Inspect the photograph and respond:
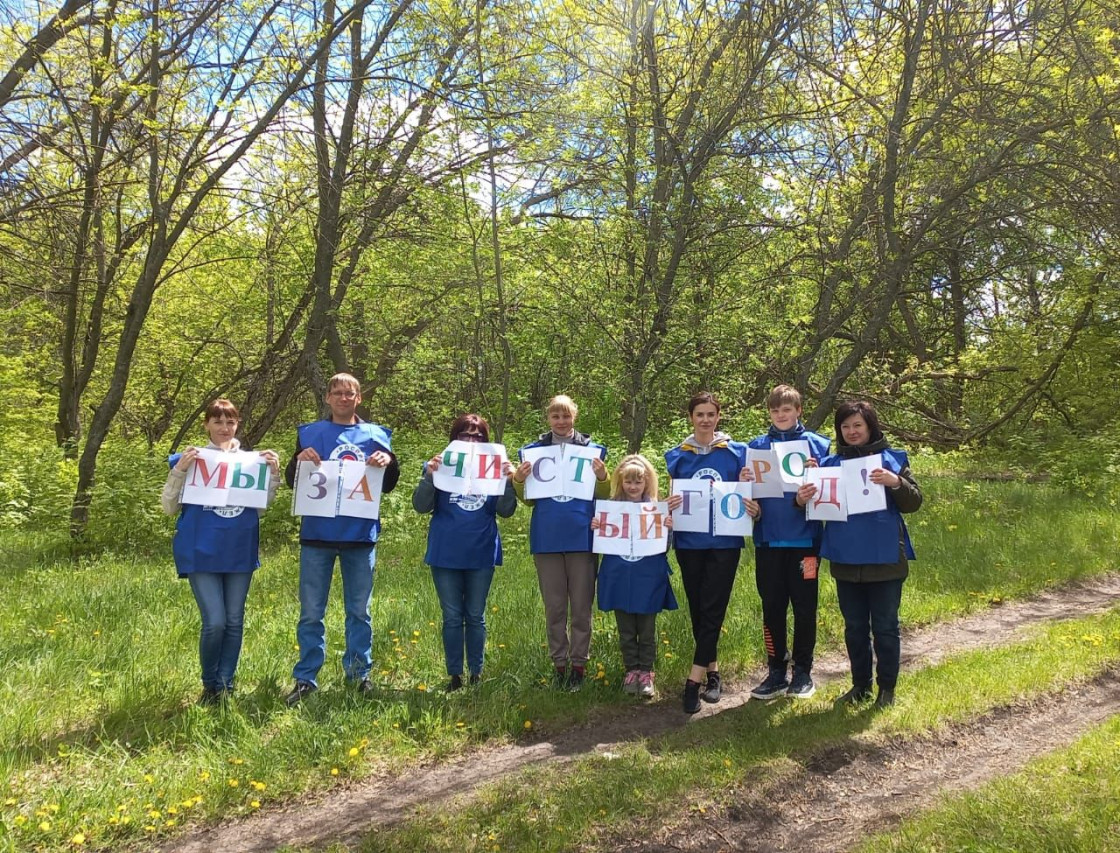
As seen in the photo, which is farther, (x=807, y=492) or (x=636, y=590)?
(x=636, y=590)

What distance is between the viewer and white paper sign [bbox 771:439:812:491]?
4.79 meters

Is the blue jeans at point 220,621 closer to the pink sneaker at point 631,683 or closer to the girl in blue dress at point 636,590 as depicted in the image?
the girl in blue dress at point 636,590

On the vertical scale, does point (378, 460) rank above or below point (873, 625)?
above

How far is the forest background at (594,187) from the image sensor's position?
7312 mm

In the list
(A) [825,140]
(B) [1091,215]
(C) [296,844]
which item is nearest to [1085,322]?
(B) [1091,215]

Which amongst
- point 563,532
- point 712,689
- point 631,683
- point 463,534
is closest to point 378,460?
point 463,534

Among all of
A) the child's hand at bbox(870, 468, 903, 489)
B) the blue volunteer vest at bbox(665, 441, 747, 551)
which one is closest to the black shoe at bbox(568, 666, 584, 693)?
the blue volunteer vest at bbox(665, 441, 747, 551)

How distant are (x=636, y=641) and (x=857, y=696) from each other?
146 centimetres

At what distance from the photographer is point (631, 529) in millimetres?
4855

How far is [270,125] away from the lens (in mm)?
8688

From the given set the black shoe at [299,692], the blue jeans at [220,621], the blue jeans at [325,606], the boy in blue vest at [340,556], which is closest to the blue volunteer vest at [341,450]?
the boy in blue vest at [340,556]

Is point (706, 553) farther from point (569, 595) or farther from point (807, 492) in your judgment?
point (569, 595)

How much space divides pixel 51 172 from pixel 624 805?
1072 centimetres

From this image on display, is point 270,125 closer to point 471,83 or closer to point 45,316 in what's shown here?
point 471,83
